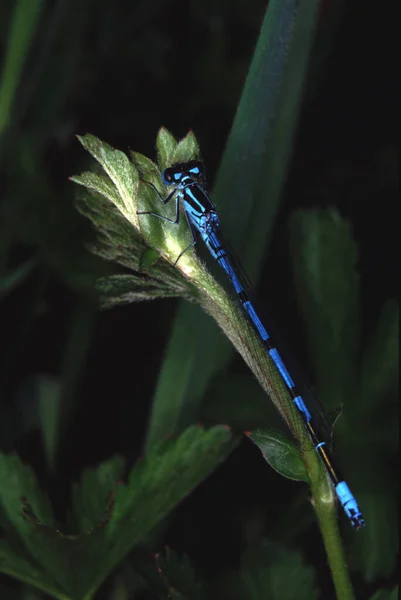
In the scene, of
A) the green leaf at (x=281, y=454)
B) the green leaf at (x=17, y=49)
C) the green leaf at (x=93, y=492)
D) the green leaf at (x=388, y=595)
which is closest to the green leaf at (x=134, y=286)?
the green leaf at (x=281, y=454)

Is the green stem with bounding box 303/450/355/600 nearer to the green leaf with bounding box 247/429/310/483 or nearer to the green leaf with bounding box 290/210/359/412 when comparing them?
the green leaf with bounding box 247/429/310/483

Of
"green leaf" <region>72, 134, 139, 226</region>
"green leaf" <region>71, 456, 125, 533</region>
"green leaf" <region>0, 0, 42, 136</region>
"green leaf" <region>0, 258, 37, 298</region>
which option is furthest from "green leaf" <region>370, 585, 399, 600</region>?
"green leaf" <region>0, 0, 42, 136</region>

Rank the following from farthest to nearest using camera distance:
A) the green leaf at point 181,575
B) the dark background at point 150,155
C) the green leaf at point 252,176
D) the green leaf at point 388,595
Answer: the dark background at point 150,155 → the green leaf at point 252,176 → the green leaf at point 181,575 → the green leaf at point 388,595

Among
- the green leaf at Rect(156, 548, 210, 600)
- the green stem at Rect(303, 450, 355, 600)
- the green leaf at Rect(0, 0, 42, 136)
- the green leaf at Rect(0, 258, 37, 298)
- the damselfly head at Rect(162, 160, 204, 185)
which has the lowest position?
the green leaf at Rect(156, 548, 210, 600)

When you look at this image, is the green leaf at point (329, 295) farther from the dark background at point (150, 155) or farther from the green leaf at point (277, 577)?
the green leaf at point (277, 577)

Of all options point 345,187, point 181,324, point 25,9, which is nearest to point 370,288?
point 345,187

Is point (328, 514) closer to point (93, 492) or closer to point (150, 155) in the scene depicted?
point (93, 492)

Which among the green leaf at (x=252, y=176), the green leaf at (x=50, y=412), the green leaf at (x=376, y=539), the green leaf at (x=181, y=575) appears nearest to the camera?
the green leaf at (x=181, y=575)
